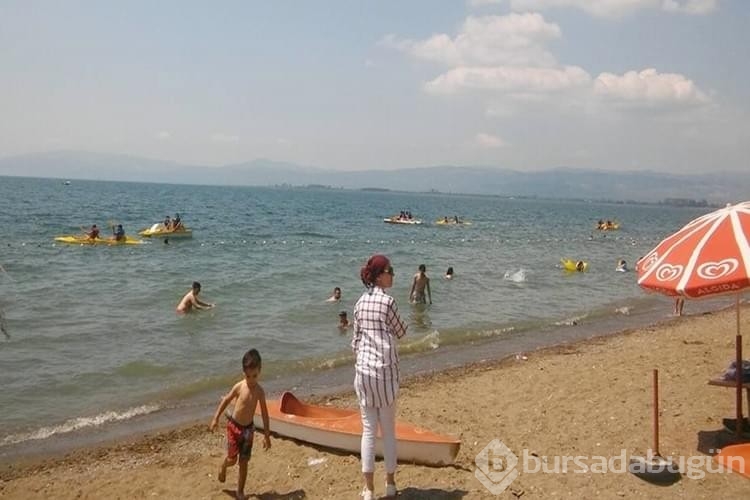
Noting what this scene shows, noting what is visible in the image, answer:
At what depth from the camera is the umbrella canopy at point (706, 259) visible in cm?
473

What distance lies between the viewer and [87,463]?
7164mm

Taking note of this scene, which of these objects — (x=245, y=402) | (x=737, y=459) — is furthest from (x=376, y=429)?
(x=737, y=459)

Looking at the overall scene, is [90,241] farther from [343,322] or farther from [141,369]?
[141,369]

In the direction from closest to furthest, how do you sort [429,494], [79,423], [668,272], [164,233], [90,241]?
[668,272], [429,494], [79,423], [90,241], [164,233]

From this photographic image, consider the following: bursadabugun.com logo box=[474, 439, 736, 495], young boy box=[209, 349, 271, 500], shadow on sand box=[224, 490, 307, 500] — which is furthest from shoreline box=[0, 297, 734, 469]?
bursadabugun.com logo box=[474, 439, 736, 495]

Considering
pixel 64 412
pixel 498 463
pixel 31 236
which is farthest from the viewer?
pixel 31 236

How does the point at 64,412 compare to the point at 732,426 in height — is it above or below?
below

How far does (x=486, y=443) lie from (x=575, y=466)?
3.56ft

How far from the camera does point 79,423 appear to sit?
28.0 feet

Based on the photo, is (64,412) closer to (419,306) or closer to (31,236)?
(419,306)

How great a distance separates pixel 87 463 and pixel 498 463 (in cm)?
478

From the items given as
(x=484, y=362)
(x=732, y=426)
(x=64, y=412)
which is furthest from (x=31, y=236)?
(x=732, y=426)

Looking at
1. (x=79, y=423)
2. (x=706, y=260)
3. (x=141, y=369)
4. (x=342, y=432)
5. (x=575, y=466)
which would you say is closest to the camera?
(x=706, y=260)

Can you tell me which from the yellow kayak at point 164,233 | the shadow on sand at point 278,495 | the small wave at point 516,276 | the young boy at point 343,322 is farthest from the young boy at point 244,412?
the yellow kayak at point 164,233
